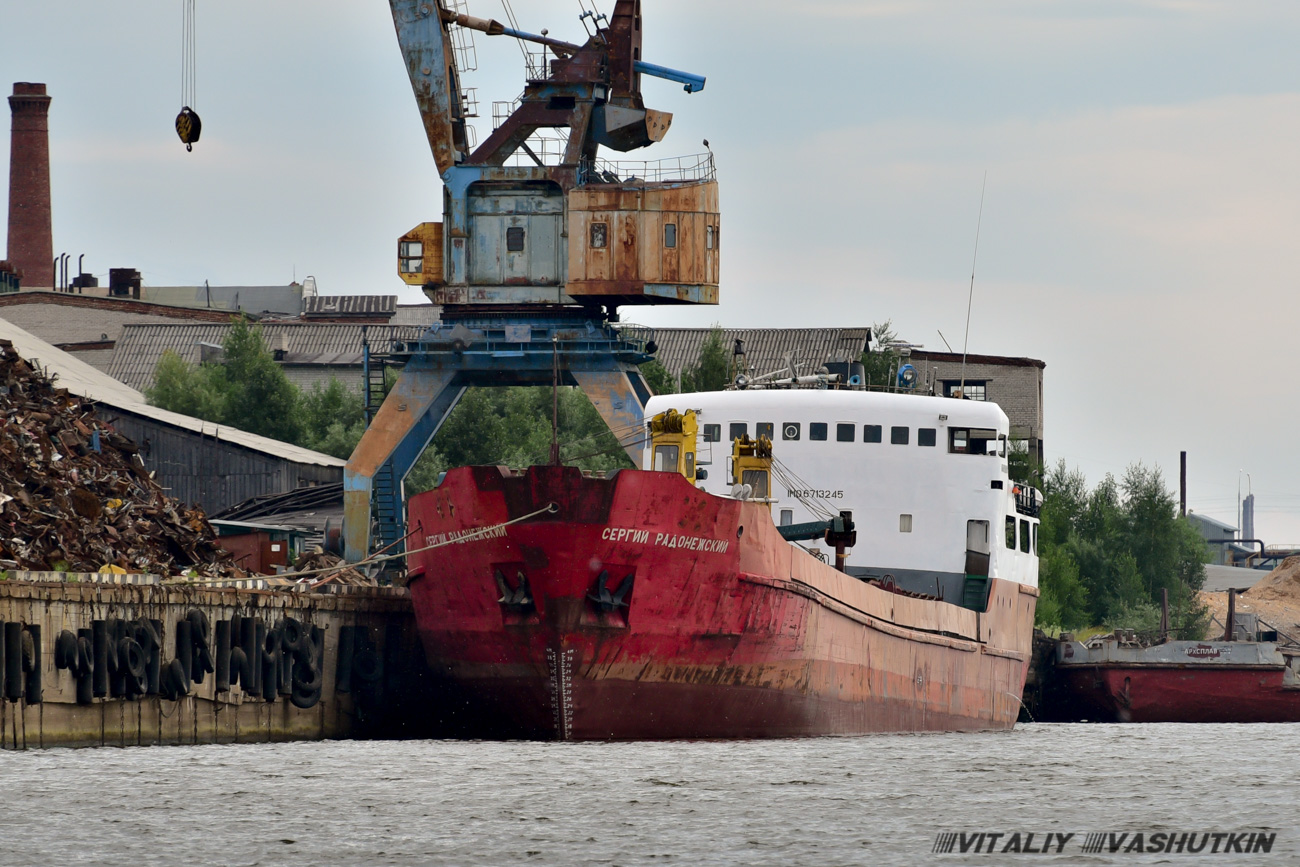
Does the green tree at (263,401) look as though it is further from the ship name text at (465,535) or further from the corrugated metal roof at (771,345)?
the ship name text at (465,535)

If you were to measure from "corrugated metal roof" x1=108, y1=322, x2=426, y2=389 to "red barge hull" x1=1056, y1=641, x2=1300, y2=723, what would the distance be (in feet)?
118

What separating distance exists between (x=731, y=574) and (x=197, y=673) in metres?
8.00

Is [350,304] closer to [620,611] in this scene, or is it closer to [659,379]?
[659,379]

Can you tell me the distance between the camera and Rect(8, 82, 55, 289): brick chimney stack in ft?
297

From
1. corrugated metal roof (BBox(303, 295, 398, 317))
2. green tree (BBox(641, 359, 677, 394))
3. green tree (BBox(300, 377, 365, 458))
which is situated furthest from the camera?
corrugated metal roof (BBox(303, 295, 398, 317))

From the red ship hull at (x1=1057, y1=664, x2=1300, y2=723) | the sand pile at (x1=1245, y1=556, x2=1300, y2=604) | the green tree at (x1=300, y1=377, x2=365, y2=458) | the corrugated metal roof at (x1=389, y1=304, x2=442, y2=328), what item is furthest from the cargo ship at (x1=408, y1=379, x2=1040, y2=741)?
the sand pile at (x1=1245, y1=556, x2=1300, y2=604)

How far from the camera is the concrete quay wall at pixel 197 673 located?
25.7 metres

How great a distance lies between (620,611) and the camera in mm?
29328

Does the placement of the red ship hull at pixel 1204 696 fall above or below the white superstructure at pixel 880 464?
below

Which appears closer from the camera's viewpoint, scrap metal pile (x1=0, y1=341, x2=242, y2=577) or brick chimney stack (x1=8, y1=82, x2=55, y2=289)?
scrap metal pile (x1=0, y1=341, x2=242, y2=577)

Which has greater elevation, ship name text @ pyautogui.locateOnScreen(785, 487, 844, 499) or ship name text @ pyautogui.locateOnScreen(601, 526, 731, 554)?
ship name text @ pyautogui.locateOnScreen(785, 487, 844, 499)

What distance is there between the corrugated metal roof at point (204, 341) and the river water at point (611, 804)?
176ft

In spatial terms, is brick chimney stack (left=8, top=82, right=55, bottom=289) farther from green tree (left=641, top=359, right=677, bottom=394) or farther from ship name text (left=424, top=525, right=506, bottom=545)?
ship name text (left=424, top=525, right=506, bottom=545)

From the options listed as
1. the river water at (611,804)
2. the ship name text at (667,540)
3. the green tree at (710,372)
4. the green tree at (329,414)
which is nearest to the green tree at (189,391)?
the green tree at (329,414)
